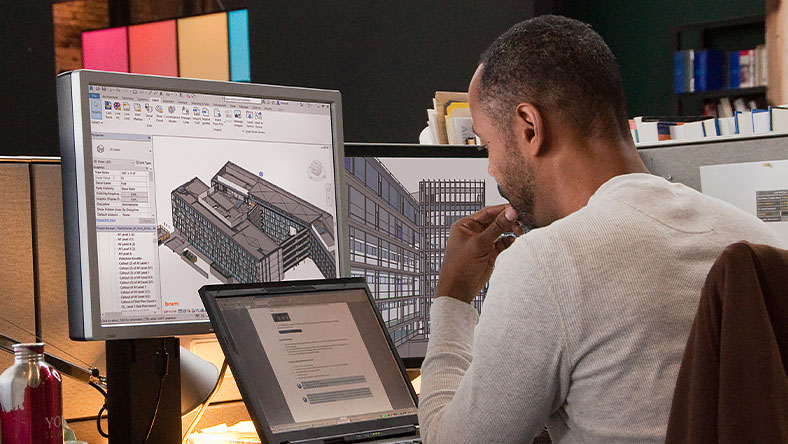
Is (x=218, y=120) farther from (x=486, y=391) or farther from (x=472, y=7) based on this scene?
(x=472, y=7)

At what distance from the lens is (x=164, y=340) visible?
1.25 m

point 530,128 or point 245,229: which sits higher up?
point 530,128

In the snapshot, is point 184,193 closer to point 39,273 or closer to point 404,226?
point 39,273

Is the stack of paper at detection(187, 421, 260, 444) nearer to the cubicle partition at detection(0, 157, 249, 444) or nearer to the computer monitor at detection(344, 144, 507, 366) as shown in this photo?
the cubicle partition at detection(0, 157, 249, 444)

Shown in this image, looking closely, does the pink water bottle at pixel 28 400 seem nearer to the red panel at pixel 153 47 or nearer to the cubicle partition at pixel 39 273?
the cubicle partition at pixel 39 273

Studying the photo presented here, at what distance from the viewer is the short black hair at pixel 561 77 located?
3.25ft

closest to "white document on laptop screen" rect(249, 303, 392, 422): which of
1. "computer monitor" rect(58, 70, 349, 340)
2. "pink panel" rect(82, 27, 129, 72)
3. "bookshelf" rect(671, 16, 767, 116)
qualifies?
"computer monitor" rect(58, 70, 349, 340)

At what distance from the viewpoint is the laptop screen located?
113 cm

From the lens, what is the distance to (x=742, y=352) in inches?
27.9

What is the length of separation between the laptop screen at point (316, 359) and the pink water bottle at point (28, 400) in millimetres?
228

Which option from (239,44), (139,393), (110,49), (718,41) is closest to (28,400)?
(139,393)

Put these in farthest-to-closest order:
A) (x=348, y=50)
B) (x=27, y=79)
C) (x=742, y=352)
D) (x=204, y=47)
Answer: (x=348, y=50), (x=204, y=47), (x=27, y=79), (x=742, y=352)

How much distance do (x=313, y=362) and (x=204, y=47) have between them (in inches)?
155

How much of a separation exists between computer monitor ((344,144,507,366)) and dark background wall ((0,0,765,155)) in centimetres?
324
